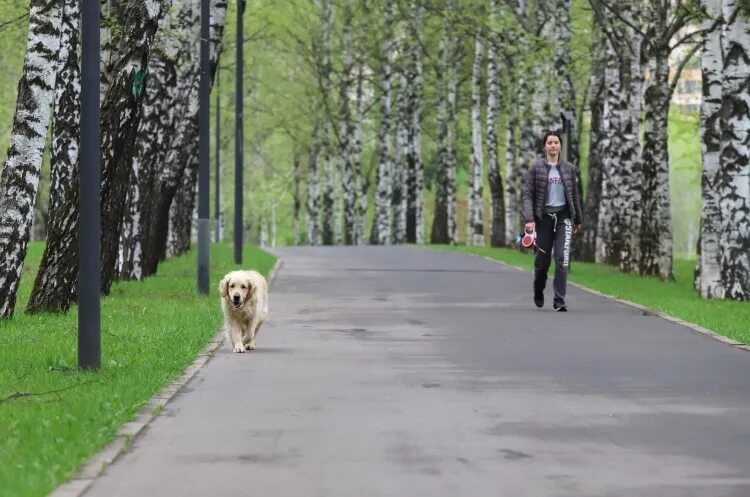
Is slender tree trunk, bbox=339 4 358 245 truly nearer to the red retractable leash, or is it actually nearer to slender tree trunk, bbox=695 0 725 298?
slender tree trunk, bbox=695 0 725 298

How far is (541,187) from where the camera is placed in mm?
21828

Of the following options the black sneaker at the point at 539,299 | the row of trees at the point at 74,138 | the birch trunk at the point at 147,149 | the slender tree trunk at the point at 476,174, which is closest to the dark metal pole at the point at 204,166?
the row of trees at the point at 74,138

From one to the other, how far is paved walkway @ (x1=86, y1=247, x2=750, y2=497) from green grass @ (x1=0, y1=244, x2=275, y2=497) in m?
Result: 0.30

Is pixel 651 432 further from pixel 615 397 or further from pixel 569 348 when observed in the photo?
pixel 569 348

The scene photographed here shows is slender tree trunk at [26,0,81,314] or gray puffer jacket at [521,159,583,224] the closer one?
slender tree trunk at [26,0,81,314]

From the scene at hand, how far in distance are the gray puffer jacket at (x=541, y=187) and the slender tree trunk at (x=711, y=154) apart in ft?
14.7

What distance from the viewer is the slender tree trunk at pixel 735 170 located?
82.1 feet

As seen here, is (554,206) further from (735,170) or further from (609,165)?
(609,165)

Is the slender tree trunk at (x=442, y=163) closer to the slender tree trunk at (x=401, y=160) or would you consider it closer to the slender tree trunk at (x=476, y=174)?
the slender tree trunk at (x=401, y=160)

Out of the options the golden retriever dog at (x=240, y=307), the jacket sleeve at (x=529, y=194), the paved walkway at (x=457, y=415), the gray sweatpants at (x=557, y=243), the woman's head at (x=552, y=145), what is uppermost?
the woman's head at (x=552, y=145)

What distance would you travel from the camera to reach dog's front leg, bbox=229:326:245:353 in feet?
53.1

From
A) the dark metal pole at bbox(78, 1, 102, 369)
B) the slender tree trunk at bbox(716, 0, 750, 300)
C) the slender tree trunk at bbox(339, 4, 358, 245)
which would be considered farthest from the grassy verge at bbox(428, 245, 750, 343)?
the slender tree trunk at bbox(339, 4, 358, 245)

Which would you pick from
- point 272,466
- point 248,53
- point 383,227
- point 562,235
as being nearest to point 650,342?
point 562,235

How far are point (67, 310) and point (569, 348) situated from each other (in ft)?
23.3
